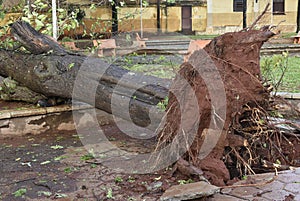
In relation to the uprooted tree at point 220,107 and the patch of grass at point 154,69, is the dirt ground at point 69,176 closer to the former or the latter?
the uprooted tree at point 220,107

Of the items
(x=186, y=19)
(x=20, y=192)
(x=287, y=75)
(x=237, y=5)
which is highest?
(x=237, y=5)

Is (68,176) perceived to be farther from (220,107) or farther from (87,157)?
(220,107)

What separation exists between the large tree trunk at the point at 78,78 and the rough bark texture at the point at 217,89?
0.85 meters

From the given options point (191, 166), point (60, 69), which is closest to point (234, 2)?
point (60, 69)

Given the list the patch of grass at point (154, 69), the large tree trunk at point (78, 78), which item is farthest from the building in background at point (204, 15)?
the large tree trunk at point (78, 78)

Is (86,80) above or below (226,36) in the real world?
below

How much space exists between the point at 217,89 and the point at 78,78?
8.10 ft

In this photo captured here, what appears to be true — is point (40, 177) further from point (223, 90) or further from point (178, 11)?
point (178, 11)

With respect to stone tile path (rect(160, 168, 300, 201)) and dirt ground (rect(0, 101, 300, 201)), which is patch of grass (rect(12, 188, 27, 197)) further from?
stone tile path (rect(160, 168, 300, 201))

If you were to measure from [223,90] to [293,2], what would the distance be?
27239mm

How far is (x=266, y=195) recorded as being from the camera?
3.48 m

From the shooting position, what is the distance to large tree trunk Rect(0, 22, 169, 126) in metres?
5.23

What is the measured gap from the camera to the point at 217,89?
3932 millimetres

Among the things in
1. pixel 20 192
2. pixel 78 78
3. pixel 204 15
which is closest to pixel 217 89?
pixel 20 192
